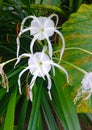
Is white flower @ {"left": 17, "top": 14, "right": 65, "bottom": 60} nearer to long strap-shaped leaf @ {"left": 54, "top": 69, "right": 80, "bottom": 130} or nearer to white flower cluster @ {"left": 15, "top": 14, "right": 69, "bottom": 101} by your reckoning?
white flower cluster @ {"left": 15, "top": 14, "right": 69, "bottom": 101}

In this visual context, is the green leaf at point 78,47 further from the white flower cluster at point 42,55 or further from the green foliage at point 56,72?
the white flower cluster at point 42,55

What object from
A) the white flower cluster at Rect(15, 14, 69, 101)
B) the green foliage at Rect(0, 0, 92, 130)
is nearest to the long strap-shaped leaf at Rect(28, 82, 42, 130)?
the green foliage at Rect(0, 0, 92, 130)

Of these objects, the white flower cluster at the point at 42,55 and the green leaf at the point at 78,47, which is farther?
the green leaf at the point at 78,47

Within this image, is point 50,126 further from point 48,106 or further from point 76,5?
point 76,5

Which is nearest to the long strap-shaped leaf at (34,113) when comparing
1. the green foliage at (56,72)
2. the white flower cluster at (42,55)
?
the green foliage at (56,72)

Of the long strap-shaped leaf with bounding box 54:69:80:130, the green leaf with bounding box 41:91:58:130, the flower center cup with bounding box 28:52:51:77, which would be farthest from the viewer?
the green leaf with bounding box 41:91:58:130

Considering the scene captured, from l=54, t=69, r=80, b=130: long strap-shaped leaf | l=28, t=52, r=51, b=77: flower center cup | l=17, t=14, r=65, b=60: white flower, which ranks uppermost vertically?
l=17, t=14, r=65, b=60: white flower

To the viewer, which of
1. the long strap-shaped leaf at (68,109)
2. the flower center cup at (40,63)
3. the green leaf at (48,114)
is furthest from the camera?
the green leaf at (48,114)

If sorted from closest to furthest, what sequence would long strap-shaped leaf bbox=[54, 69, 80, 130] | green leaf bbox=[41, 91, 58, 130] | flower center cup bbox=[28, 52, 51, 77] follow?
flower center cup bbox=[28, 52, 51, 77] → long strap-shaped leaf bbox=[54, 69, 80, 130] → green leaf bbox=[41, 91, 58, 130]

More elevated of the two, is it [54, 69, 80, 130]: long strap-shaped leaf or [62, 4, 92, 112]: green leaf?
[62, 4, 92, 112]: green leaf
